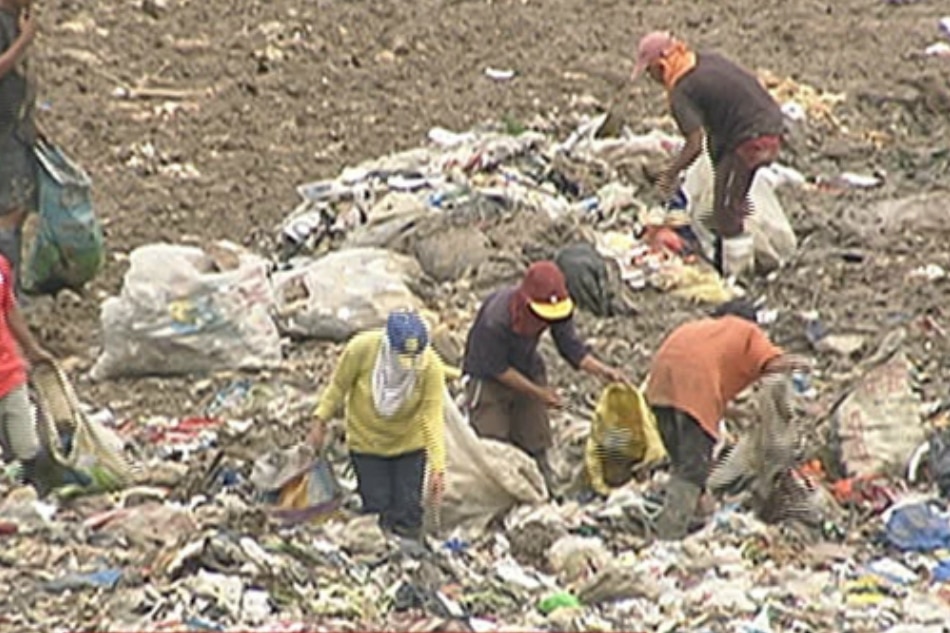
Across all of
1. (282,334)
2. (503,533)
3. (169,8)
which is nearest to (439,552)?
(503,533)

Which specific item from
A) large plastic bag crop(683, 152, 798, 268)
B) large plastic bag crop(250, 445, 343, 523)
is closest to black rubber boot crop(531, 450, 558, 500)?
large plastic bag crop(250, 445, 343, 523)

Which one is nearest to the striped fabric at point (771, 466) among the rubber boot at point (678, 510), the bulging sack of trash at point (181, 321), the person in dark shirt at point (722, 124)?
the rubber boot at point (678, 510)

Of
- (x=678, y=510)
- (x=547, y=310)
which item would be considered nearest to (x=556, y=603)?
→ (x=678, y=510)

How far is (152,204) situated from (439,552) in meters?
5.24

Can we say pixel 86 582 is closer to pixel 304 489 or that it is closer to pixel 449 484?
pixel 304 489

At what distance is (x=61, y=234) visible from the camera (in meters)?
13.0

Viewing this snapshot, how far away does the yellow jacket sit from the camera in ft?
32.7

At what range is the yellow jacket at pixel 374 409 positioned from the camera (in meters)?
9.98

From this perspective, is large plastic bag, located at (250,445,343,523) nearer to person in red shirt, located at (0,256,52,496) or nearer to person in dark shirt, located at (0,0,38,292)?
person in red shirt, located at (0,256,52,496)

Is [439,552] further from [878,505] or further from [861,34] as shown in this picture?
[861,34]

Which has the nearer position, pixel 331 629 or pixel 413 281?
pixel 331 629

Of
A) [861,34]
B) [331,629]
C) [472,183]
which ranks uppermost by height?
[331,629]

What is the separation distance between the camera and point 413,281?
13.1m

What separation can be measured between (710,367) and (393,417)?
115 cm
